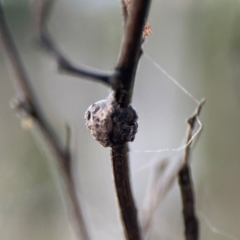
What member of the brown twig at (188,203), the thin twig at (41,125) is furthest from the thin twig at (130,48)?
the thin twig at (41,125)

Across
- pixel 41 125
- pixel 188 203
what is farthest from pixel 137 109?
pixel 188 203

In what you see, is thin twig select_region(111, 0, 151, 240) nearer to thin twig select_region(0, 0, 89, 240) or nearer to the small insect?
the small insect

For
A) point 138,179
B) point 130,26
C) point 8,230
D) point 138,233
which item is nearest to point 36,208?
point 8,230

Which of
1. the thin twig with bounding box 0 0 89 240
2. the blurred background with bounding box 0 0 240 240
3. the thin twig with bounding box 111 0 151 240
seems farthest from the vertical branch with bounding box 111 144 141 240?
the blurred background with bounding box 0 0 240 240

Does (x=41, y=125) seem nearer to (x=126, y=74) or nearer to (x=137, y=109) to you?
(x=126, y=74)

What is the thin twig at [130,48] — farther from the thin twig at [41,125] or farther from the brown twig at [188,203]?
the thin twig at [41,125]

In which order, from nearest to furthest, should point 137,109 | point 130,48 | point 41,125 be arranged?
1. point 130,48
2. point 41,125
3. point 137,109

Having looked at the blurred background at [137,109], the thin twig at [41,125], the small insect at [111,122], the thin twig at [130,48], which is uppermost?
the thin twig at [130,48]

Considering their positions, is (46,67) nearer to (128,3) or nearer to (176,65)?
(176,65)
